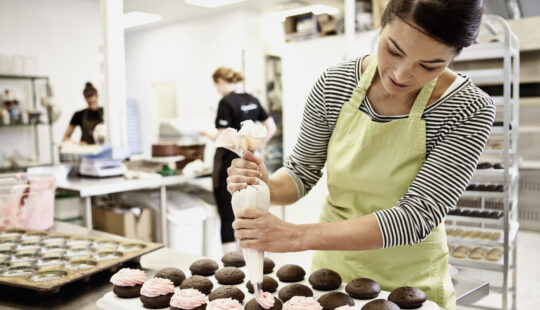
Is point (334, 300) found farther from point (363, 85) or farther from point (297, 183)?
point (363, 85)

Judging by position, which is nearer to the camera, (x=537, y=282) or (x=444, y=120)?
(x=444, y=120)

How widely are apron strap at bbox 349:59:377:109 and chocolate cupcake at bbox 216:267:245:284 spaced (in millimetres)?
570

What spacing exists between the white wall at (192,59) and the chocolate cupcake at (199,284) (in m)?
5.51

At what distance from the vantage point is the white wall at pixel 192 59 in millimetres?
7211

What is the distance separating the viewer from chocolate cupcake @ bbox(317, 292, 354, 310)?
3.37 ft

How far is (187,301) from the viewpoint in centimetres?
103

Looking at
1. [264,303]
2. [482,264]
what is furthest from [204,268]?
[482,264]

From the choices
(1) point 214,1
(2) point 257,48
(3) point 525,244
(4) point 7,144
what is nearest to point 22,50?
(4) point 7,144

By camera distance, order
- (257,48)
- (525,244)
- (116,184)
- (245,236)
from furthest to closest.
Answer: (257,48) → (525,244) → (116,184) → (245,236)

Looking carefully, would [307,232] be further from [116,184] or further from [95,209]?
[95,209]

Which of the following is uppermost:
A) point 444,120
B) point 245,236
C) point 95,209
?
point 444,120

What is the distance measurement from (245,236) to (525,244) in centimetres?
464

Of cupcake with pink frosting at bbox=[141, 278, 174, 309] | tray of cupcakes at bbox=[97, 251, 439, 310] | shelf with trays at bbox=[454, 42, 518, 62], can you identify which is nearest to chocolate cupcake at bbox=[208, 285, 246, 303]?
tray of cupcakes at bbox=[97, 251, 439, 310]

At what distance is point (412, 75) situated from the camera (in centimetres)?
98
